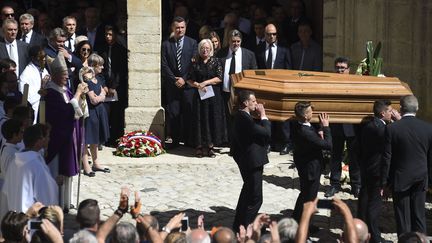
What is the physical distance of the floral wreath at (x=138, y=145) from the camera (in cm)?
1543

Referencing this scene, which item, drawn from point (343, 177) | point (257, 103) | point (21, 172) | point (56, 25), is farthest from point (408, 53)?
point (21, 172)

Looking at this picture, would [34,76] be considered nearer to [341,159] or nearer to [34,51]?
[34,51]

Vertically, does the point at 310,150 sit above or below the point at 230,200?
above

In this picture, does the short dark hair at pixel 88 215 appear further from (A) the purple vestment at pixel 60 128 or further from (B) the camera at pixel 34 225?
(A) the purple vestment at pixel 60 128

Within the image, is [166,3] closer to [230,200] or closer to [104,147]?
[104,147]

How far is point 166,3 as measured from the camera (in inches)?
699

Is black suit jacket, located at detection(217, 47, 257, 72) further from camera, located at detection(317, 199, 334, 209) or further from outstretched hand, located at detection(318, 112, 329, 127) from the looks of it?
camera, located at detection(317, 199, 334, 209)

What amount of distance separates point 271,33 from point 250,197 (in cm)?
512

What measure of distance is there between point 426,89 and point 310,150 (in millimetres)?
4241

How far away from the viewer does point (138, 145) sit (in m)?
15.5

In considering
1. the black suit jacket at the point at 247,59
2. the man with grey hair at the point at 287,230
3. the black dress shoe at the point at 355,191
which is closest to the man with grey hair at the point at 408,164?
the black dress shoe at the point at 355,191

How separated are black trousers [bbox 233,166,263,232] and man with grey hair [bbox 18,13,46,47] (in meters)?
5.23

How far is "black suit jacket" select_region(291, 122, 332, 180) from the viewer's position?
11.0 meters

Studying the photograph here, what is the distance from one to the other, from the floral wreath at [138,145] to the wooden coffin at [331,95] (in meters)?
4.49
